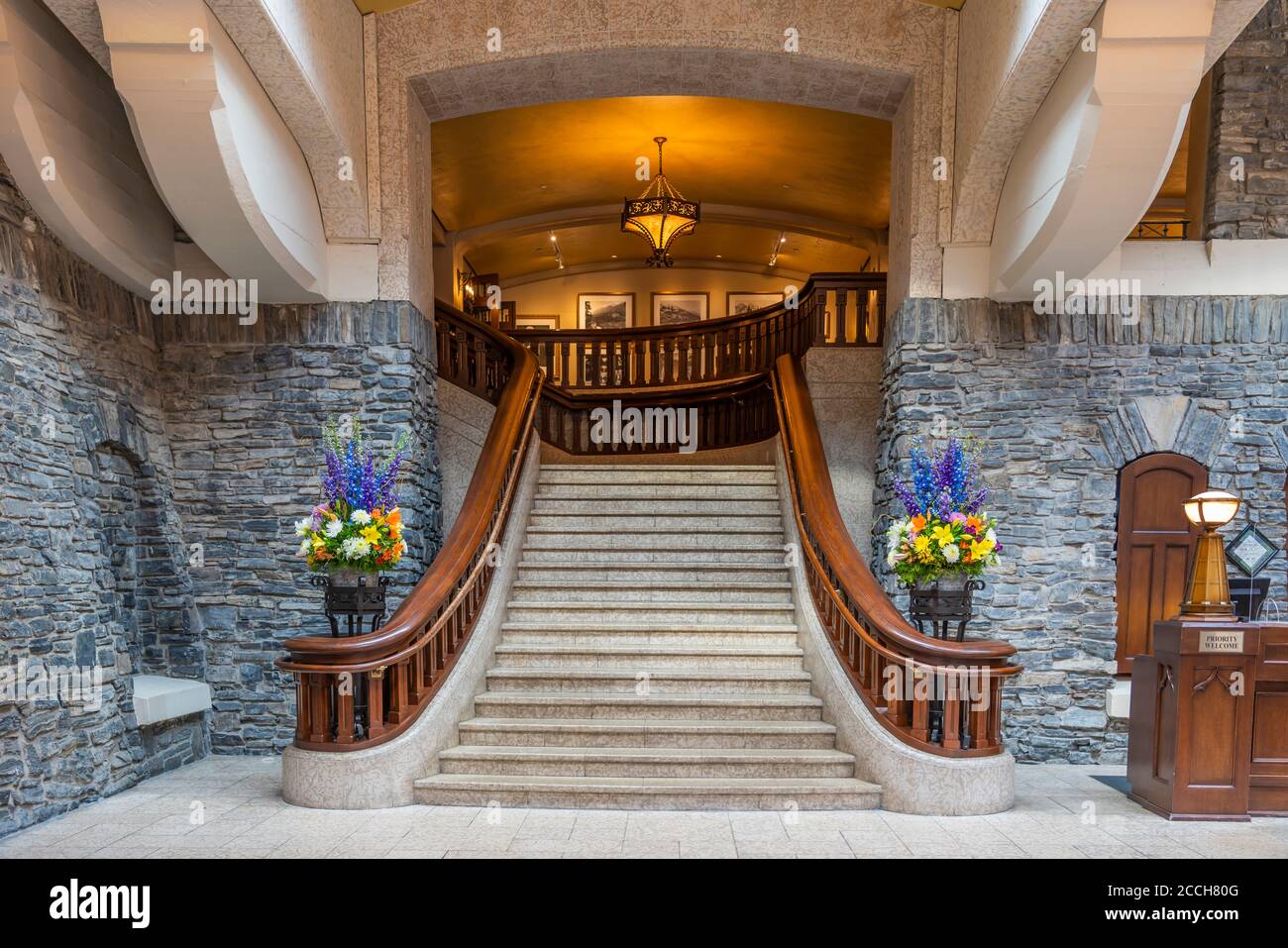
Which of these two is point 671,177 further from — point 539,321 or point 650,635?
point 650,635

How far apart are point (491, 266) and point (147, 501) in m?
7.99

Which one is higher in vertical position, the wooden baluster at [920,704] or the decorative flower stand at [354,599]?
the decorative flower stand at [354,599]

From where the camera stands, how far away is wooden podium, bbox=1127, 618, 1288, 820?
474 centimetres

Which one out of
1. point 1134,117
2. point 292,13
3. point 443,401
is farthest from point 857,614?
point 292,13

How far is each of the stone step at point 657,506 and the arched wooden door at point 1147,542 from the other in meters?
2.49

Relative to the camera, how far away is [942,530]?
4867 millimetres

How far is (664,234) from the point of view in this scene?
9094mm

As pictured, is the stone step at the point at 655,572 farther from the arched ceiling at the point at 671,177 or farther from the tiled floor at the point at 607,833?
the arched ceiling at the point at 671,177

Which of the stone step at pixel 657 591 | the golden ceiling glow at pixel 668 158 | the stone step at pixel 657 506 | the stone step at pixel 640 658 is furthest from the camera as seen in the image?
the golden ceiling glow at pixel 668 158

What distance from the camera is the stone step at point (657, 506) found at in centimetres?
750

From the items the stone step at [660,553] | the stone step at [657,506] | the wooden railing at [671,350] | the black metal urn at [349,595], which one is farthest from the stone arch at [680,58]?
the wooden railing at [671,350]

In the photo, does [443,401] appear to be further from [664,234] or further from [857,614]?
[857,614]

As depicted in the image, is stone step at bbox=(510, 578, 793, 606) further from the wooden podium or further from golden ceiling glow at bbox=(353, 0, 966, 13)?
golden ceiling glow at bbox=(353, 0, 966, 13)

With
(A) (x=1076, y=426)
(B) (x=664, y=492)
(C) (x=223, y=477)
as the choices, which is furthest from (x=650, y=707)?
(A) (x=1076, y=426)
